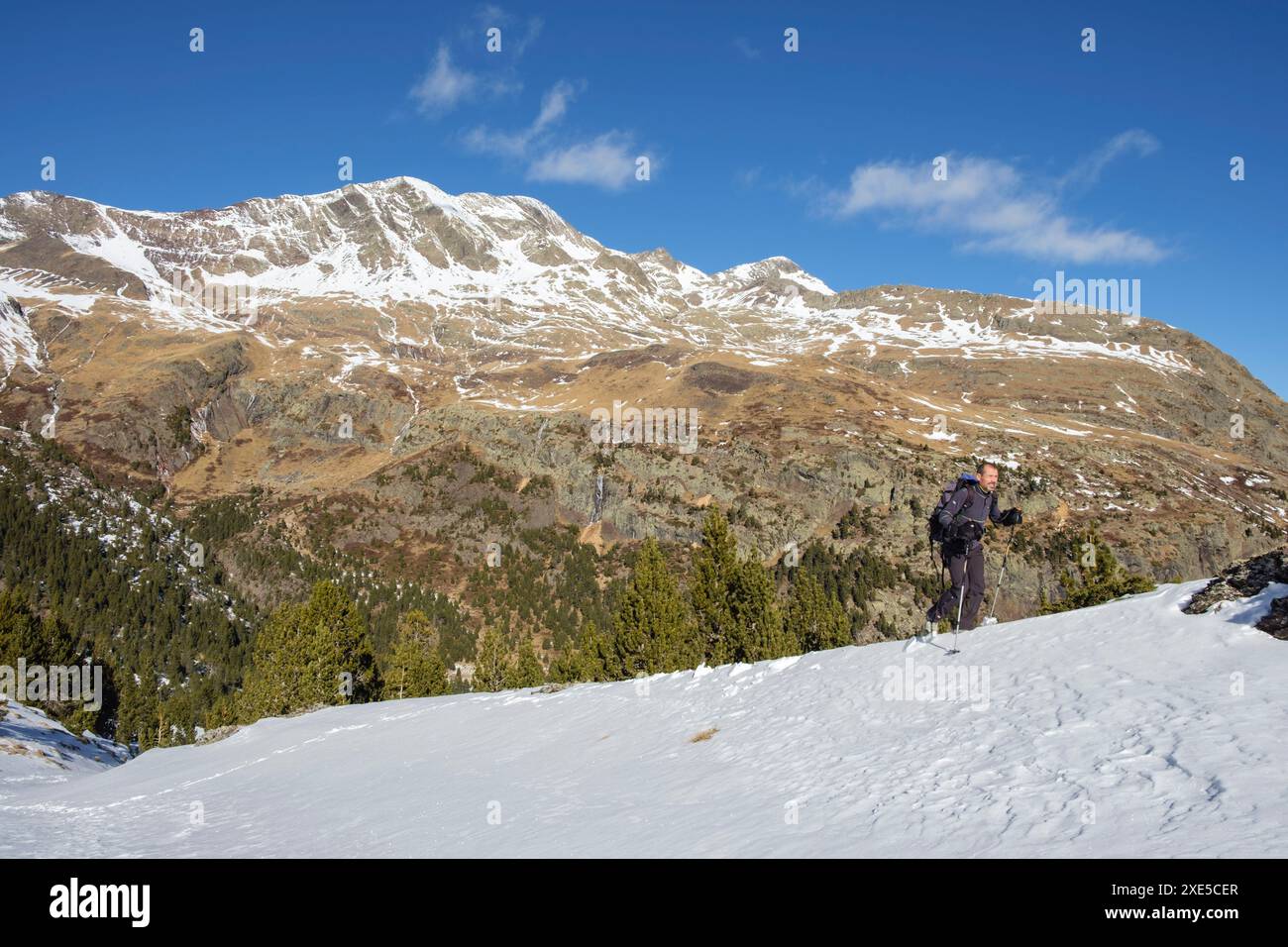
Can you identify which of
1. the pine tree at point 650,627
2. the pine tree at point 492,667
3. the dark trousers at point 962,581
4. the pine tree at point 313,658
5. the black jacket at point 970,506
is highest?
the black jacket at point 970,506

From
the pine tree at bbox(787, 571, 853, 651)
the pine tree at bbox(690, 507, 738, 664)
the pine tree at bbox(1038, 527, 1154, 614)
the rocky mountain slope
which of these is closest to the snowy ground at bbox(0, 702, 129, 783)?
the pine tree at bbox(690, 507, 738, 664)

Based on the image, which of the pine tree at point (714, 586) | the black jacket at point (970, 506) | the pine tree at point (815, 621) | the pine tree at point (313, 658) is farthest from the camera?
the pine tree at point (815, 621)

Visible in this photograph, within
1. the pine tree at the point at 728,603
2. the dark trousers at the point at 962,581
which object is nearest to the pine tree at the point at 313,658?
the pine tree at the point at 728,603

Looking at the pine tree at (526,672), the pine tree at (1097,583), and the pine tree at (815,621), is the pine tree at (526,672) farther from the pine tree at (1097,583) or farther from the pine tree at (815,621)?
the pine tree at (1097,583)

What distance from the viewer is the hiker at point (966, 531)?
44.2ft

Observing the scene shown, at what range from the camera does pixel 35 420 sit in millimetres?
164250

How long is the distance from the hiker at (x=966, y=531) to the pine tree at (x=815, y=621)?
3514 cm

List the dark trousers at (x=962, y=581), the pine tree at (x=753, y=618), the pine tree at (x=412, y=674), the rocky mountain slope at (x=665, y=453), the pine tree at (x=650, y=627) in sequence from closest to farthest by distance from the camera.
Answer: the dark trousers at (x=962, y=581) < the pine tree at (x=753, y=618) < the pine tree at (x=650, y=627) < the pine tree at (x=412, y=674) < the rocky mountain slope at (x=665, y=453)

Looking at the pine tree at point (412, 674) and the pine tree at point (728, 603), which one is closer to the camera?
the pine tree at point (728, 603)

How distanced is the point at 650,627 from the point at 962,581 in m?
26.6

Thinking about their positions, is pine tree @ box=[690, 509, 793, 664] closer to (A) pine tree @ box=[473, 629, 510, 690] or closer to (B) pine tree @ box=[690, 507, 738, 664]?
(B) pine tree @ box=[690, 507, 738, 664]

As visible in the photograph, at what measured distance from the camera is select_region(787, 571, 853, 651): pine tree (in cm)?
4847

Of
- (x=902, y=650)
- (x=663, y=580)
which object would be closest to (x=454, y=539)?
(x=663, y=580)

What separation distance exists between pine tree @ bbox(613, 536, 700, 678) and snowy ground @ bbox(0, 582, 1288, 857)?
19499 mm
